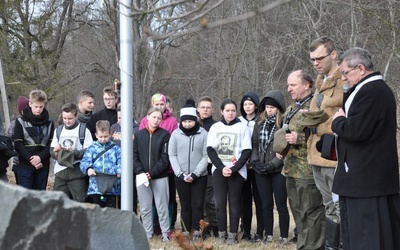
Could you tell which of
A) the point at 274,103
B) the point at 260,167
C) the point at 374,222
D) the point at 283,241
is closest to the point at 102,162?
the point at 260,167

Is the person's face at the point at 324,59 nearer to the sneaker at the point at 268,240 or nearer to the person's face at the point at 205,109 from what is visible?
the sneaker at the point at 268,240

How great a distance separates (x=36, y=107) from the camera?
7648 mm

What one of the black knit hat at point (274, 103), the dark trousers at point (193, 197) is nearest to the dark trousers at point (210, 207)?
the dark trousers at point (193, 197)

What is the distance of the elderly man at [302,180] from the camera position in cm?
592

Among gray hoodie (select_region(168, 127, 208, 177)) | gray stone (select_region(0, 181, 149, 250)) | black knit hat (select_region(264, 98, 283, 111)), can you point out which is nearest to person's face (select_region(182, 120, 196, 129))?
gray hoodie (select_region(168, 127, 208, 177))

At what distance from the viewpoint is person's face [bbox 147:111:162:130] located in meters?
7.52

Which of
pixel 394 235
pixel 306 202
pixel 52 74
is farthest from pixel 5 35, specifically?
pixel 394 235

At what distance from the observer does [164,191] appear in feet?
24.6

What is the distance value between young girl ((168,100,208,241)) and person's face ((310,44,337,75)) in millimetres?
2285

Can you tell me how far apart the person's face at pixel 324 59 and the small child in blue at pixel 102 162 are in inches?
114

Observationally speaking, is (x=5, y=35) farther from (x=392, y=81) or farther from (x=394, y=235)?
(x=394, y=235)

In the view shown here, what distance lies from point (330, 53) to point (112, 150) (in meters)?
3.08

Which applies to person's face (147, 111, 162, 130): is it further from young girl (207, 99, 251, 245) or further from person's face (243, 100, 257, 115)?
person's face (243, 100, 257, 115)

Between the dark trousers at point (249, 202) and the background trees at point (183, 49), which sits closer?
the dark trousers at point (249, 202)
